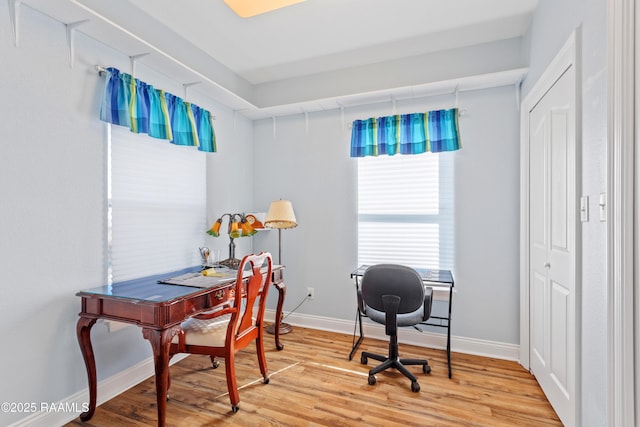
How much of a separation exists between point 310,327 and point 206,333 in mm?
1638

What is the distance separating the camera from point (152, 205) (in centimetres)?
243

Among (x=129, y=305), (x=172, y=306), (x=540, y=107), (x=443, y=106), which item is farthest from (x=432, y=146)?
(x=129, y=305)

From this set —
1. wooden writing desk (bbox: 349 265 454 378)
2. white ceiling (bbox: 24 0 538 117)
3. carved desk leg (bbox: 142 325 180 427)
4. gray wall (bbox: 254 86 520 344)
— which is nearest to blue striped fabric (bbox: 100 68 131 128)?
white ceiling (bbox: 24 0 538 117)

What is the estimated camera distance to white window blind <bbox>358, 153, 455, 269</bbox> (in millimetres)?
2900

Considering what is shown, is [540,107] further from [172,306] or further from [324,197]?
[172,306]

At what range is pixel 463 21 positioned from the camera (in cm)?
243

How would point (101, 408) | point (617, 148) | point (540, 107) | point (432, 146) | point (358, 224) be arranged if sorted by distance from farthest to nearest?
1. point (358, 224)
2. point (432, 146)
3. point (540, 107)
4. point (101, 408)
5. point (617, 148)

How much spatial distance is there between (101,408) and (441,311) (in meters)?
2.74

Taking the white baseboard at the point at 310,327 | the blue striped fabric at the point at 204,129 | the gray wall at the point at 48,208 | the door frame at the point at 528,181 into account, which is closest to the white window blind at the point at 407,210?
the door frame at the point at 528,181

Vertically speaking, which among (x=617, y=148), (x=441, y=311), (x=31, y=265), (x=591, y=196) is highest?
(x=617, y=148)

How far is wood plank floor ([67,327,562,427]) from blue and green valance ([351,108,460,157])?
1920 millimetres

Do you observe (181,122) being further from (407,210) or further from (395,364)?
(395,364)

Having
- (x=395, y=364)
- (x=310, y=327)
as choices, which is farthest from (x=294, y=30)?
(x=310, y=327)

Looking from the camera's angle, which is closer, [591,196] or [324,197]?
[591,196]
